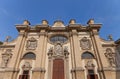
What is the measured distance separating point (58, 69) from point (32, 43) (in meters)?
6.55

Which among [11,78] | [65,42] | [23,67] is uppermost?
[65,42]

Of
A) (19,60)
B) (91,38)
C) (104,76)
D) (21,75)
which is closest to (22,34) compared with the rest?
(19,60)

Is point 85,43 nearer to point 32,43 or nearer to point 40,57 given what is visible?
point 40,57

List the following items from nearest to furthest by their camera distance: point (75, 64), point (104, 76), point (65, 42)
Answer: point (104, 76)
point (75, 64)
point (65, 42)

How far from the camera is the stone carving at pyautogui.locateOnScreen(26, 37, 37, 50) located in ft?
72.2

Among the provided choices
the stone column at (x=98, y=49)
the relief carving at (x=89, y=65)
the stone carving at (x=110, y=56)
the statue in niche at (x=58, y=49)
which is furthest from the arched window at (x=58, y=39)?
the stone carving at (x=110, y=56)

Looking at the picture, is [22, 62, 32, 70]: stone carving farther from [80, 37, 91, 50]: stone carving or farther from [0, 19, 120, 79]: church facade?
[80, 37, 91, 50]: stone carving

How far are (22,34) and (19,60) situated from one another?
4.98 meters

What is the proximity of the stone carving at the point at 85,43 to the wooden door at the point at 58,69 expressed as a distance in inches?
174

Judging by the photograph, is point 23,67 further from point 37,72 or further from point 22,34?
point 22,34

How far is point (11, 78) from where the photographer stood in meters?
18.1

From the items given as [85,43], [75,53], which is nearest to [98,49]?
[85,43]

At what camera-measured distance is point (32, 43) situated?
73.8ft

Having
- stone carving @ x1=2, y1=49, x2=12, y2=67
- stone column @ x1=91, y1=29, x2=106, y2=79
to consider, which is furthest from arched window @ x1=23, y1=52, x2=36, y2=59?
stone column @ x1=91, y1=29, x2=106, y2=79
